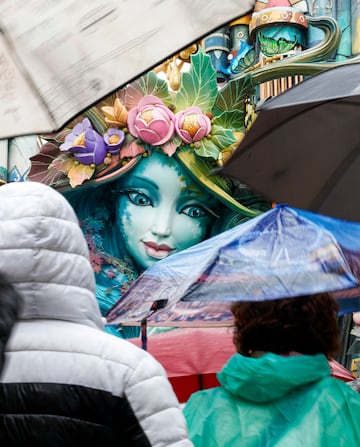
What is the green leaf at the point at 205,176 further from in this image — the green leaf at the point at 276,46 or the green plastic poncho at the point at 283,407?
the green plastic poncho at the point at 283,407

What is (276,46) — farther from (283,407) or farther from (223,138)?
(283,407)

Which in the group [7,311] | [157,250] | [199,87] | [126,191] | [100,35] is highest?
[100,35]

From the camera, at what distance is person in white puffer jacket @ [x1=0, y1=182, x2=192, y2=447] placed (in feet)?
4.84

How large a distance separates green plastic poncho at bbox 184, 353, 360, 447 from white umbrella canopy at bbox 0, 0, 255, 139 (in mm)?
1007

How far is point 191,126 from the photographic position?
8.24m

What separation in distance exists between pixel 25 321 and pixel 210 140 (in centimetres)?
686

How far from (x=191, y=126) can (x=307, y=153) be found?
16.8 feet

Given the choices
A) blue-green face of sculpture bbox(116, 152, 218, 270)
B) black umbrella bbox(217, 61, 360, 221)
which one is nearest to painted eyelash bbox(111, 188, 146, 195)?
blue-green face of sculpture bbox(116, 152, 218, 270)

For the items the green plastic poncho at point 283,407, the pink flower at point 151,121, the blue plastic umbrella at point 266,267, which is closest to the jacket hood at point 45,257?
the green plastic poncho at point 283,407

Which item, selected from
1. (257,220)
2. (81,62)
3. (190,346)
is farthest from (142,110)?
(81,62)

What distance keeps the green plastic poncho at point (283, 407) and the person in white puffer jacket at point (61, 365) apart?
1.57ft

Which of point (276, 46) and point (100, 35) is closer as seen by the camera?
point (100, 35)

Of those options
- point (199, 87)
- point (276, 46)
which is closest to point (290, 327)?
point (199, 87)

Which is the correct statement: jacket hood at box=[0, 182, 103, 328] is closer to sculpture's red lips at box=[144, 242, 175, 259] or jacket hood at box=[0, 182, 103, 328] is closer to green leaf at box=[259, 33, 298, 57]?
sculpture's red lips at box=[144, 242, 175, 259]
